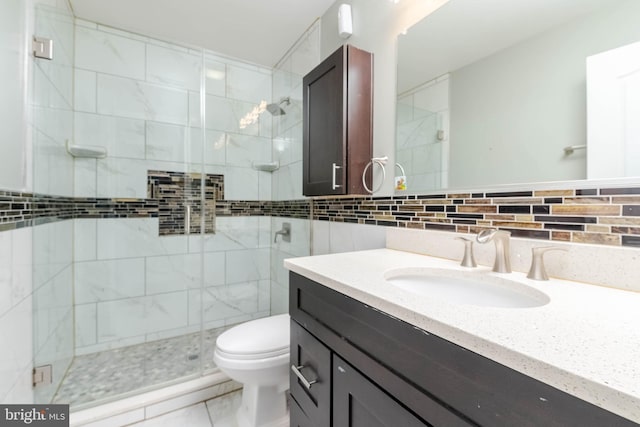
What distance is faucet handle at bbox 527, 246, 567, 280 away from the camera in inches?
28.3

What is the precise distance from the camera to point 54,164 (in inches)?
58.0

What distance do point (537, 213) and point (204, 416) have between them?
1779 millimetres

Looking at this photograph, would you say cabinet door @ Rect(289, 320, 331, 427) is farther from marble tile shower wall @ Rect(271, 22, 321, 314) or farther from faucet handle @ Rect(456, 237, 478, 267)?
marble tile shower wall @ Rect(271, 22, 321, 314)

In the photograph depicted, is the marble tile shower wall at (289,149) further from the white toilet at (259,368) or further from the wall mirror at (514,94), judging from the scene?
the wall mirror at (514,94)

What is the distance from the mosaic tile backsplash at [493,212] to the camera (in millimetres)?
656

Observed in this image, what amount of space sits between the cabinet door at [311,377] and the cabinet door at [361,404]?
0.13 ft

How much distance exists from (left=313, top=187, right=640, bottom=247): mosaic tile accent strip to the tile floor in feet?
4.40

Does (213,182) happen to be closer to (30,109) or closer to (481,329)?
A: (30,109)

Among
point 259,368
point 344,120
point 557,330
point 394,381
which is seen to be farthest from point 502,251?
point 259,368

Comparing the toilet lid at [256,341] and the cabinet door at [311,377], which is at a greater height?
the cabinet door at [311,377]

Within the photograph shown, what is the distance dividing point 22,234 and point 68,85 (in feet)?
3.82

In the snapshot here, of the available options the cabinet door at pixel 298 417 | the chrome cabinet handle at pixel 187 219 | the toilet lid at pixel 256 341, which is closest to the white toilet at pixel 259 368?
the toilet lid at pixel 256 341

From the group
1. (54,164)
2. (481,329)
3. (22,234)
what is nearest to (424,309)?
(481,329)

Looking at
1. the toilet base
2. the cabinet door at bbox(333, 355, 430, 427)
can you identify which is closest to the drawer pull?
the cabinet door at bbox(333, 355, 430, 427)
